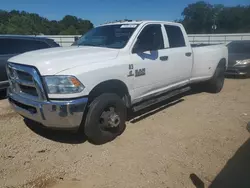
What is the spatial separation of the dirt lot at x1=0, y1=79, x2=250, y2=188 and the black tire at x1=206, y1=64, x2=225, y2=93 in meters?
1.84

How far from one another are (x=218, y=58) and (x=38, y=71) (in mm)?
5260

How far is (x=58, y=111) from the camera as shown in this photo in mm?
3473

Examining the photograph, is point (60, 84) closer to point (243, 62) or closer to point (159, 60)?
point (159, 60)

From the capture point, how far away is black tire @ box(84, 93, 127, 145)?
3809mm

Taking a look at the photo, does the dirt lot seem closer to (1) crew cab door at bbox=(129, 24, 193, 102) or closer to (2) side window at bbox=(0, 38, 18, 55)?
(1) crew cab door at bbox=(129, 24, 193, 102)

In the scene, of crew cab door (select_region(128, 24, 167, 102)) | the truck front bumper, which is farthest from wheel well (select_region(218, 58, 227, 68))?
the truck front bumper

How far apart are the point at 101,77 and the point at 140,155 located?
51.0 inches

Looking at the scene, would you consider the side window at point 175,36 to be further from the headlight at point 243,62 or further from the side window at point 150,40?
the headlight at point 243,62

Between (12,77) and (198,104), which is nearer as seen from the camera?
(12,77)

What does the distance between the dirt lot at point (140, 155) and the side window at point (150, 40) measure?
1.44m

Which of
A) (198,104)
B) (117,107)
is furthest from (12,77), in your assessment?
(198,104)

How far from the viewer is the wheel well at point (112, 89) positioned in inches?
153

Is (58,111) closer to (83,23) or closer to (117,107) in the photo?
(117,107)

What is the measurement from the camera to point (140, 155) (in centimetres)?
377
